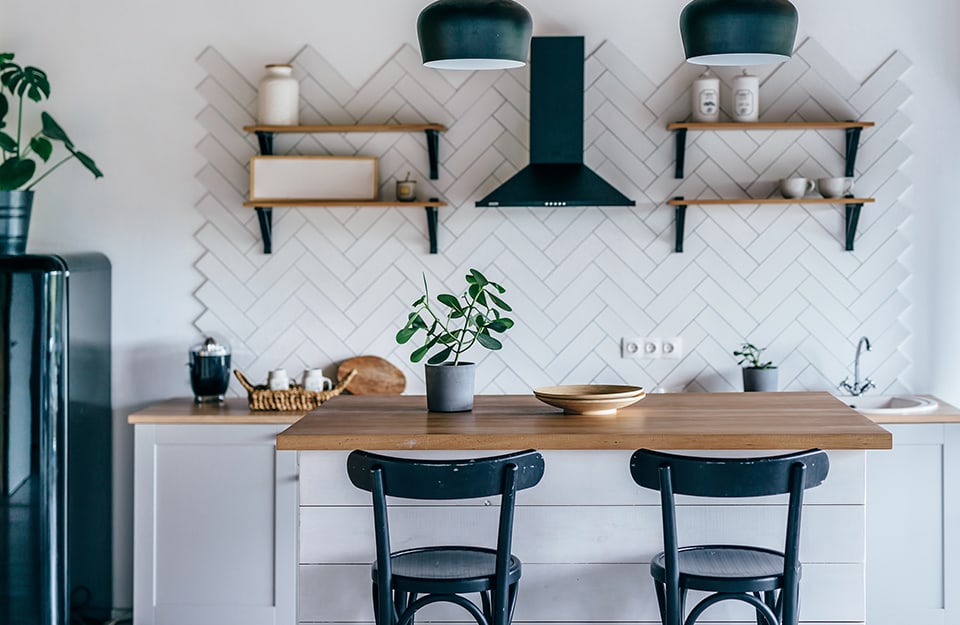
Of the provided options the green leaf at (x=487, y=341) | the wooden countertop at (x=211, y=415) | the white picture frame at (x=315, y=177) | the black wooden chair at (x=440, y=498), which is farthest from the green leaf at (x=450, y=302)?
the white picture frame at (x=315, y=177)

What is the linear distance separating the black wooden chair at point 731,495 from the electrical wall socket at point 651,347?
6.26ft

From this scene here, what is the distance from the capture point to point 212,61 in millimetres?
4465

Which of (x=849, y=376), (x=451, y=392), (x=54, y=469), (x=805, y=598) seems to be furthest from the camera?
(x=849, y=376)

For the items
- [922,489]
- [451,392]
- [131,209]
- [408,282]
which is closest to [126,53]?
[131,209]

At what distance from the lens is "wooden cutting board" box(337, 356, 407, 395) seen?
4430 millimetres

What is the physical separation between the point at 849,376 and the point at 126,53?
3406 millimetres

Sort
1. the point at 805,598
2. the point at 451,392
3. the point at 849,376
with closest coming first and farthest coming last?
the point at 805,598 < the point at 451,392 < the point at 849,376

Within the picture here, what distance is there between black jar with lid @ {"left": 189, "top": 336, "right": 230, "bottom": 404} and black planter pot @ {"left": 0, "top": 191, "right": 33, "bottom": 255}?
0.79 m

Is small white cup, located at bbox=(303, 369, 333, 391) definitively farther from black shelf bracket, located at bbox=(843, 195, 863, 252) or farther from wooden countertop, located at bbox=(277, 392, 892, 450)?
black shelf bracket, located at bbox=(843, 195, 863, 252)

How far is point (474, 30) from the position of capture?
260cm

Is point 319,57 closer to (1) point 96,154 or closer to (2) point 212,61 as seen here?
(2) point 212,61

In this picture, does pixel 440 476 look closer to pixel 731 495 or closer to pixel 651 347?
pixel 731 495

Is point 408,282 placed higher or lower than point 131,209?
lower

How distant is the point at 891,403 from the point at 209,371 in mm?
2849
